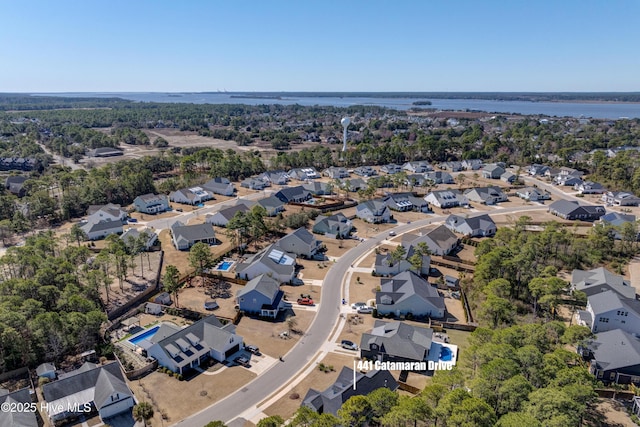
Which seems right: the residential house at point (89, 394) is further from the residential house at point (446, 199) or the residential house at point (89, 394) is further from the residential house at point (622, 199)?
the residential house at point (622, 199)

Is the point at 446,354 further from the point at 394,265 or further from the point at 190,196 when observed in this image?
the point at 190,196

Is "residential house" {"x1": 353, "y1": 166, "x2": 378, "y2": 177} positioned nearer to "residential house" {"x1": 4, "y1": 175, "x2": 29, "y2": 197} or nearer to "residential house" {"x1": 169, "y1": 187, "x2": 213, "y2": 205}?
"residential house" {"x1": 169, "y1": 187, "x2": 213, "y2": 205}

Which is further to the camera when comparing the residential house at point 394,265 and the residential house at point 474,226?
the residential house at point 474,226

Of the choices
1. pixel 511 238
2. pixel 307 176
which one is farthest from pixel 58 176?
pixel 511 238

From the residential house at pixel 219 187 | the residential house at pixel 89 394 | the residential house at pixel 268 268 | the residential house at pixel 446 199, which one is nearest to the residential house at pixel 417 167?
the residential house at pixel 446 199

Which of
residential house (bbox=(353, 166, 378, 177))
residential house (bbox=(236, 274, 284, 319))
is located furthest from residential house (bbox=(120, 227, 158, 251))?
residential house (bbox=(353, 166, 378, 177))

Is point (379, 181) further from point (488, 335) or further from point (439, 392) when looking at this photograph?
point (439, 392)
